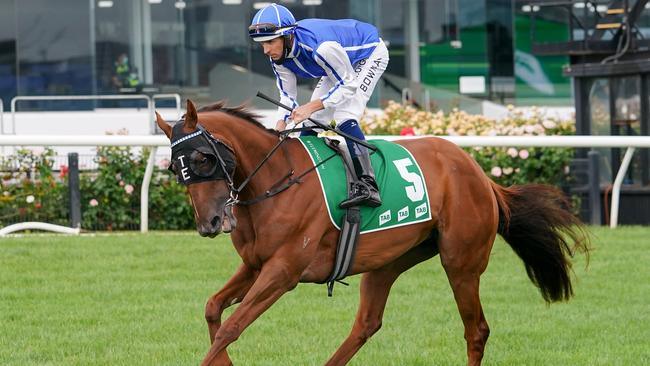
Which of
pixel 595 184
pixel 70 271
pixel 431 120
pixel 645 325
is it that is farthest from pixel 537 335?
pixel 431 120

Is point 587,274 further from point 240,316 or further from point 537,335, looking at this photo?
point 240,316

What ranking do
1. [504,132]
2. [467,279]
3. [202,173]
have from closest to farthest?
[202,173] → [467,279] → [504,132]

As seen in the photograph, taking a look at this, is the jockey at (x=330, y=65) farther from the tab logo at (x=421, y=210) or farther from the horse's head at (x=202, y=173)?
the horse's head at (x=202, y=173)

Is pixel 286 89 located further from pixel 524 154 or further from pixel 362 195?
pixel 524 154

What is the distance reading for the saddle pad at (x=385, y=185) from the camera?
5.20 metres

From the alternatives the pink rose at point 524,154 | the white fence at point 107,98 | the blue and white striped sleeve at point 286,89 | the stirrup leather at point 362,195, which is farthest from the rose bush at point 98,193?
the stirrup leather at point 362,195

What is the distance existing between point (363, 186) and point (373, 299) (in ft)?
2.36

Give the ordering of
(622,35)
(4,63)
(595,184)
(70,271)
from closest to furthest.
→ (70,271), (595,184), (622,35), (4,63)

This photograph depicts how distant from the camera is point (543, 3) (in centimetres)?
1262

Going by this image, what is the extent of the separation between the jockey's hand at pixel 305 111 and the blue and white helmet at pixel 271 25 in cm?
33

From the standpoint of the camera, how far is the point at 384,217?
536cm

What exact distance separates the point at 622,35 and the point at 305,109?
25.8ft

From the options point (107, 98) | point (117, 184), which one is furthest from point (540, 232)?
point (107, 98)

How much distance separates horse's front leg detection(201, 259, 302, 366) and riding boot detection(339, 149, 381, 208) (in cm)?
41
